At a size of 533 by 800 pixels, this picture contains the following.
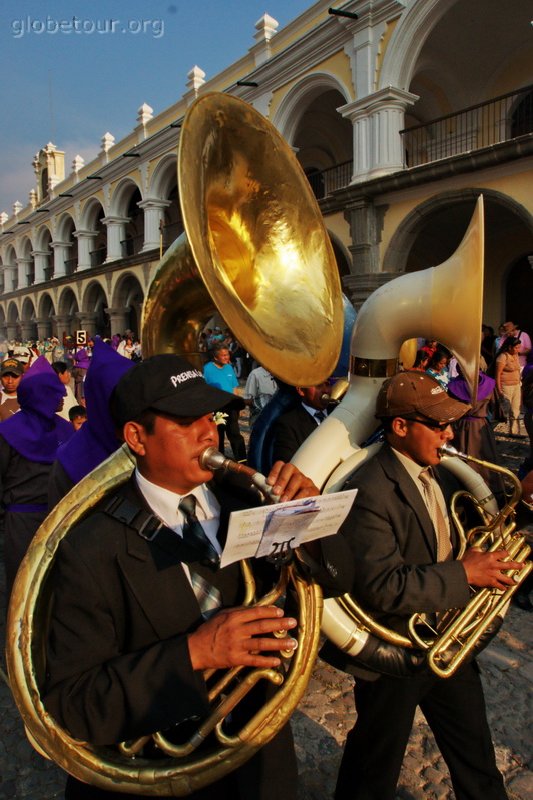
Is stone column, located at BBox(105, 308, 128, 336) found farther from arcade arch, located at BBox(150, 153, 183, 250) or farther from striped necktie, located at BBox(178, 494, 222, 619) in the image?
striped necktie, located at BBox(178, 494, 222, 619)

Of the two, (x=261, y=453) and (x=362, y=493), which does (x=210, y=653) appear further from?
(x=261, y=453)

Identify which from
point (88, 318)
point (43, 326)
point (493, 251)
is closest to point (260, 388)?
point (493, 251)

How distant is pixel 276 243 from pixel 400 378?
4.06 feet

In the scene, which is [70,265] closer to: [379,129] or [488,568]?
[379,129]

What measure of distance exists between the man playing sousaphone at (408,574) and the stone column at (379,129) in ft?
35.4

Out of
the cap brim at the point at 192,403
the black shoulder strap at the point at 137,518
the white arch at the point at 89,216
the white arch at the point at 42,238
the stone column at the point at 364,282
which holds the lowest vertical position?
the black shoulder strap at the point at 137,518

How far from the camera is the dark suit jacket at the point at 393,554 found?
1.70 m

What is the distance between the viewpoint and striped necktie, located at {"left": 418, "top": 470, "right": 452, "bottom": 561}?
1.90 metres

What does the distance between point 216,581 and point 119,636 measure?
0.87 ft

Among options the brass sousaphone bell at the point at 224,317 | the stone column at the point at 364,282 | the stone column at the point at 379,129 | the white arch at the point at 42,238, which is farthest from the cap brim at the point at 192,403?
the white arch at the point at 42,238

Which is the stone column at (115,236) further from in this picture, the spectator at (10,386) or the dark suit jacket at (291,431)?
the dark suit jacket at (291,431)

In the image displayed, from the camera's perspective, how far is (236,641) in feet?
3.88

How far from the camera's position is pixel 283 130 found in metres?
13.6

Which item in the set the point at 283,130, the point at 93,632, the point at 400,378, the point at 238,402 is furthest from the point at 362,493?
the point at 283,130
